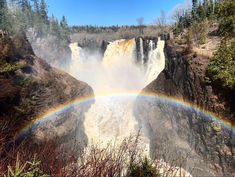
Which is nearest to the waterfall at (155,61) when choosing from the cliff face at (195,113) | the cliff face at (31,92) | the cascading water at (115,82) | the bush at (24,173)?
the cascading water at (115,82)

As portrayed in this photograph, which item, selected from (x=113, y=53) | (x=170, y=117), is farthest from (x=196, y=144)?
(x=113, y=53)

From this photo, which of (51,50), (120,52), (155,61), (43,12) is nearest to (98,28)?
(43,12)

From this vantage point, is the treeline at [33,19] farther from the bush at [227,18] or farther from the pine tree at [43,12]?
the bush at [227,18]

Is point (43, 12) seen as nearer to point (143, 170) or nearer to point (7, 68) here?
point (7, 68)

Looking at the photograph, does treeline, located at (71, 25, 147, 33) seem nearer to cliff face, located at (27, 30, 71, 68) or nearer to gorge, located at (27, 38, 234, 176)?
cliff face, located at (27, 30, 71, 68)

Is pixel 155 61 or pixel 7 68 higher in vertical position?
pixel 7 68

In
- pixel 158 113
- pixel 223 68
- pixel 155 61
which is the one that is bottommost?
pixel 158 113

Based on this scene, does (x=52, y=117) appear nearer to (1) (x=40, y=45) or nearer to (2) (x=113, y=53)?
(2) (x=113, y=53)
